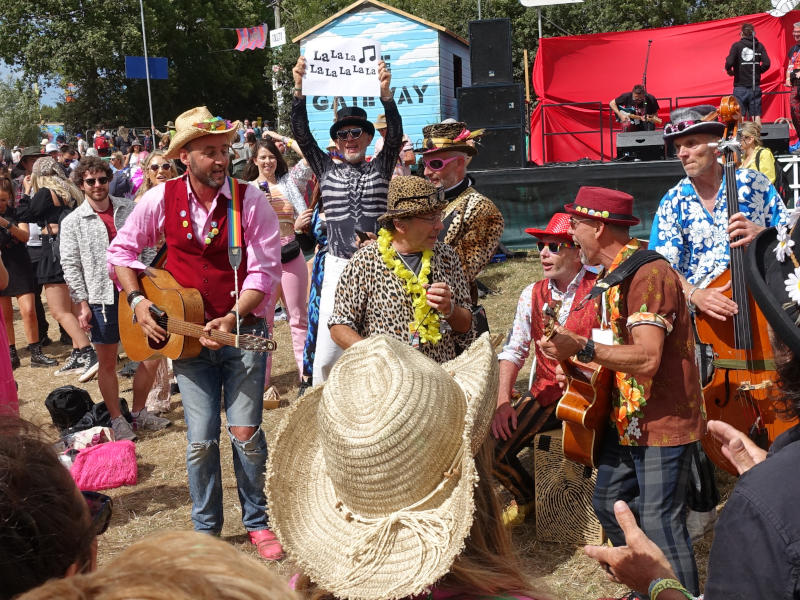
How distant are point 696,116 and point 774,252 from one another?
3.17 metres

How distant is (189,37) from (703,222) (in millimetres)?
43983

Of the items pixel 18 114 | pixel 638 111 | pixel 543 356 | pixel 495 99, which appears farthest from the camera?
pixel 18 114

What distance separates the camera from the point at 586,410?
11.4 ft

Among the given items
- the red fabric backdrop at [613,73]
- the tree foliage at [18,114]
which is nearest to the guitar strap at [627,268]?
the red fabric backdrop at [613,73]

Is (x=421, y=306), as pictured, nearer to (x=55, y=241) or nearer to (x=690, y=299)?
(x=690, y=299)

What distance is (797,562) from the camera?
4.33 ft

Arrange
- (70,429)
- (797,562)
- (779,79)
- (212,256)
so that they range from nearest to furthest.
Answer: (797,562), (212,256), (70,429), (779,79)

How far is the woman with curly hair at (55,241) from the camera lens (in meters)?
8.80

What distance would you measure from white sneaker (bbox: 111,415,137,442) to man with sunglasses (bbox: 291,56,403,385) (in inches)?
92.2

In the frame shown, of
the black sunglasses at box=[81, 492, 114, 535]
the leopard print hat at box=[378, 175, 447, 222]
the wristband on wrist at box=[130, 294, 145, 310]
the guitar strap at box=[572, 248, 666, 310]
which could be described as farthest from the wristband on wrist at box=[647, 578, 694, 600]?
the wristband on wrist at box=[130, 294, 145, 310]

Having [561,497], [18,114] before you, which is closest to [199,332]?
[561,497]

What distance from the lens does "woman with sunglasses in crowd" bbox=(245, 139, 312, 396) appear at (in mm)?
7133

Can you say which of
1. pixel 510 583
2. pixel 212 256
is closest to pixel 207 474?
pixel 212 256

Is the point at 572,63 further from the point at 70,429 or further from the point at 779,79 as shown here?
the point at 70,429
